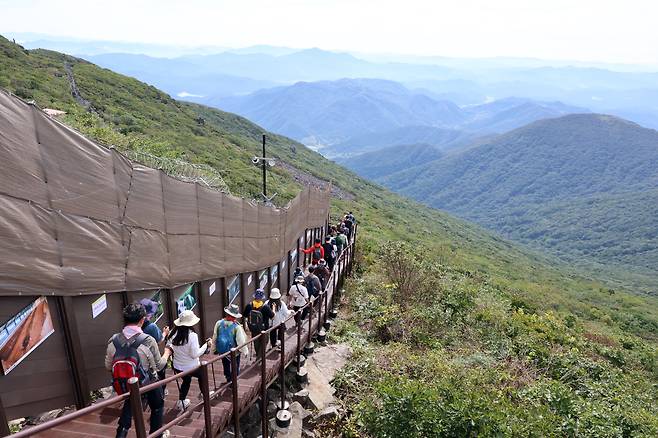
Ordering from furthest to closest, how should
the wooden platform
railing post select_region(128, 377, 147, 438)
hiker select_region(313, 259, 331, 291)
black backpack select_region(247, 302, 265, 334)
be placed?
hiker select_region(313, 259, 331, 291), black backpack select_region(247, 302, 265, 334), the wooden platform, railing post select_region(128, 377, 147, 438)

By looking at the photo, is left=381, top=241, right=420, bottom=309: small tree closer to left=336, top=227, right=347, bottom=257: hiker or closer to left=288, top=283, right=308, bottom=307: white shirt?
left=336, top=227, right=347, bottom=257: hiker

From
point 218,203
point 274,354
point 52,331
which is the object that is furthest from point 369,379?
point 52,331

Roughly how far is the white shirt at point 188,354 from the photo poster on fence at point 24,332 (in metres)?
1.42

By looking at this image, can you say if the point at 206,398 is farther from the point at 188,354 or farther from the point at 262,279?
the point at 262,279

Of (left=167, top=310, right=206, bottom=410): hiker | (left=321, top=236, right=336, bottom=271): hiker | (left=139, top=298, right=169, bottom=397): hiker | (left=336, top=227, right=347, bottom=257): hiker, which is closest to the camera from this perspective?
(left=139, top=298, right=169, bottom=397): hiker

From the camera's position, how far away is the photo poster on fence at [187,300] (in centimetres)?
732

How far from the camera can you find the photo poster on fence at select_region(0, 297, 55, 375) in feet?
13.5

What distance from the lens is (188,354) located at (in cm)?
544

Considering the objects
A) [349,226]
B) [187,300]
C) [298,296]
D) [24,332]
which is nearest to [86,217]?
[24,332]

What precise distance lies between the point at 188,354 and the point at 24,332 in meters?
1.80

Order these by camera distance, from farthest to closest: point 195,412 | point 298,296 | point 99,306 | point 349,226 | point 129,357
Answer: point 349,226 < point 298,296 < point 195,412 < point 99,306 < point 129,357

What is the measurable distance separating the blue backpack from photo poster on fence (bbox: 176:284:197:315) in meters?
1.40

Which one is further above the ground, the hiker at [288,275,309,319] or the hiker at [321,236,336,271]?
the hiker at [288,275,309,319]

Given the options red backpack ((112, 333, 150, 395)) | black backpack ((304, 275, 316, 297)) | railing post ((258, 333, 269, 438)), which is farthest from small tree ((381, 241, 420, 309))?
red backpack ((112, 333, 150, 395))
